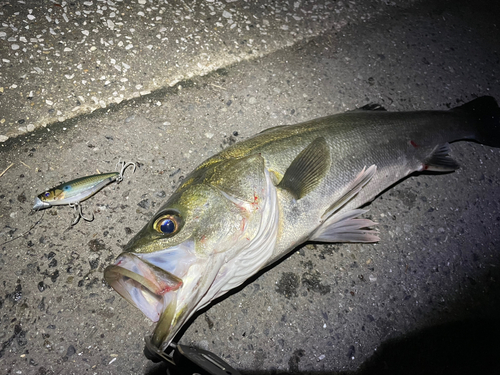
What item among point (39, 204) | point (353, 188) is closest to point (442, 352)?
point (353, 188)

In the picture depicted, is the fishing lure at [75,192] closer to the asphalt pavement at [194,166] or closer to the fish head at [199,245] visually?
the asphalt pavement at [194,166]

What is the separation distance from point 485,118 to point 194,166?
308 cm

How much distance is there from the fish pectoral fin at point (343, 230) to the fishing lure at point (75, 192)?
1696 mm

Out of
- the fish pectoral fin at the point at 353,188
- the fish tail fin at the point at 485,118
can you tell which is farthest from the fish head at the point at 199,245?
the fish tail fin at the point at 485,118

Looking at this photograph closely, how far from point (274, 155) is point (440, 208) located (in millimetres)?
1966

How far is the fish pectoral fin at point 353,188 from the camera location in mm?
2273

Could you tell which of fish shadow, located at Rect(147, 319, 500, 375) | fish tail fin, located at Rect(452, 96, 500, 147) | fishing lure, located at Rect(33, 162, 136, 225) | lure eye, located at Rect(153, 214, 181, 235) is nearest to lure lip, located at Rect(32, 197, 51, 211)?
fishing lure, located at Rect(33, 162, 136, 225)

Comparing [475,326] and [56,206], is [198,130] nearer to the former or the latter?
[56,206]

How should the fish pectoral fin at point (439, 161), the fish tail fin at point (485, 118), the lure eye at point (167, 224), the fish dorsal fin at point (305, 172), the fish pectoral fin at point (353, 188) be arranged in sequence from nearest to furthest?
the lure eye at point (167, 224)
the fish dorsal fin at point (305, 172)
the fish pectoral fin at point (353, 188)
the fish pectoral fin at point (439, 161)
the fish tail fin at point (485, 118)

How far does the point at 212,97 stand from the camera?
3115 mm

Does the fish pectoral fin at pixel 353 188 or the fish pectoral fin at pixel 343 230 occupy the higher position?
the fish pectoral fin at pixel 353 188

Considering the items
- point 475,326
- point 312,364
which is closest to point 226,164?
point 312,364

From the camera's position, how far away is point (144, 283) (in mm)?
1600

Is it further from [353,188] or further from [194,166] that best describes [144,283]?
[353,188]
